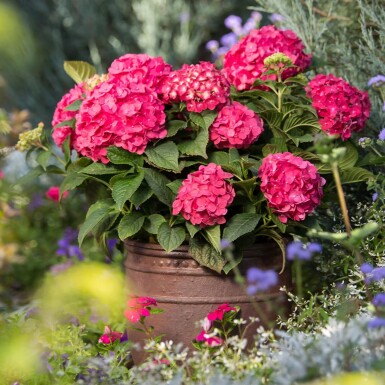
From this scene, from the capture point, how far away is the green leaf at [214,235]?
241 cm

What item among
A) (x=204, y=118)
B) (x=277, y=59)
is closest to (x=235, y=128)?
(x=204, y=118)

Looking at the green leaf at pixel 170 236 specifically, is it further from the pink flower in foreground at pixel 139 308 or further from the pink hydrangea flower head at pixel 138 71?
the pink hydrangea flower head at pixel 138 71

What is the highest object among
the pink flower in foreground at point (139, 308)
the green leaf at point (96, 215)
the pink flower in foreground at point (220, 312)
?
the green leaf at point (96, 215)

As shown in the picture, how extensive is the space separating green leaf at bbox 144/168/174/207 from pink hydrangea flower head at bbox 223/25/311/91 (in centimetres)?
55

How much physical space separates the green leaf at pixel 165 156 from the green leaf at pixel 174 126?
0.12 feet

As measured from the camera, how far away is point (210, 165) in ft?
8.02

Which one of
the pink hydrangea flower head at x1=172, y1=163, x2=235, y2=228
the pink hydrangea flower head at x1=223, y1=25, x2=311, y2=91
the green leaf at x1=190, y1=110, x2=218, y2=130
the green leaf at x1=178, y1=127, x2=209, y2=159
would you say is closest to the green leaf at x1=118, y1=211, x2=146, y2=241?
the pink hydrangea flower head at x1=172, y1=163, x2=235, y2=228

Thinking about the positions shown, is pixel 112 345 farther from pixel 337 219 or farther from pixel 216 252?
pixel 337 219

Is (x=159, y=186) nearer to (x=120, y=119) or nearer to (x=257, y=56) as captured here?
(x=120, y=119)

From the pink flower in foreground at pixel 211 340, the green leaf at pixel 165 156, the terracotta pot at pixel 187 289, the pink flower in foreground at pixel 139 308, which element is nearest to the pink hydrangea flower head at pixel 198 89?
the green leaf at pixel 165 156

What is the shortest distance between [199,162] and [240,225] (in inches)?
10.7

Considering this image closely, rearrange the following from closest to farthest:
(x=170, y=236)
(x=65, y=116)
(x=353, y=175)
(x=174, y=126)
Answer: (x=170, y=236), (x=174, y=126), (x=353, y=175), (x=65, y=116)

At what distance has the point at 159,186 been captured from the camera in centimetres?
251

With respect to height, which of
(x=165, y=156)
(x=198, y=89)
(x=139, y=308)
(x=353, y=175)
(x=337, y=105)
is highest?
(x=198, y=89)
